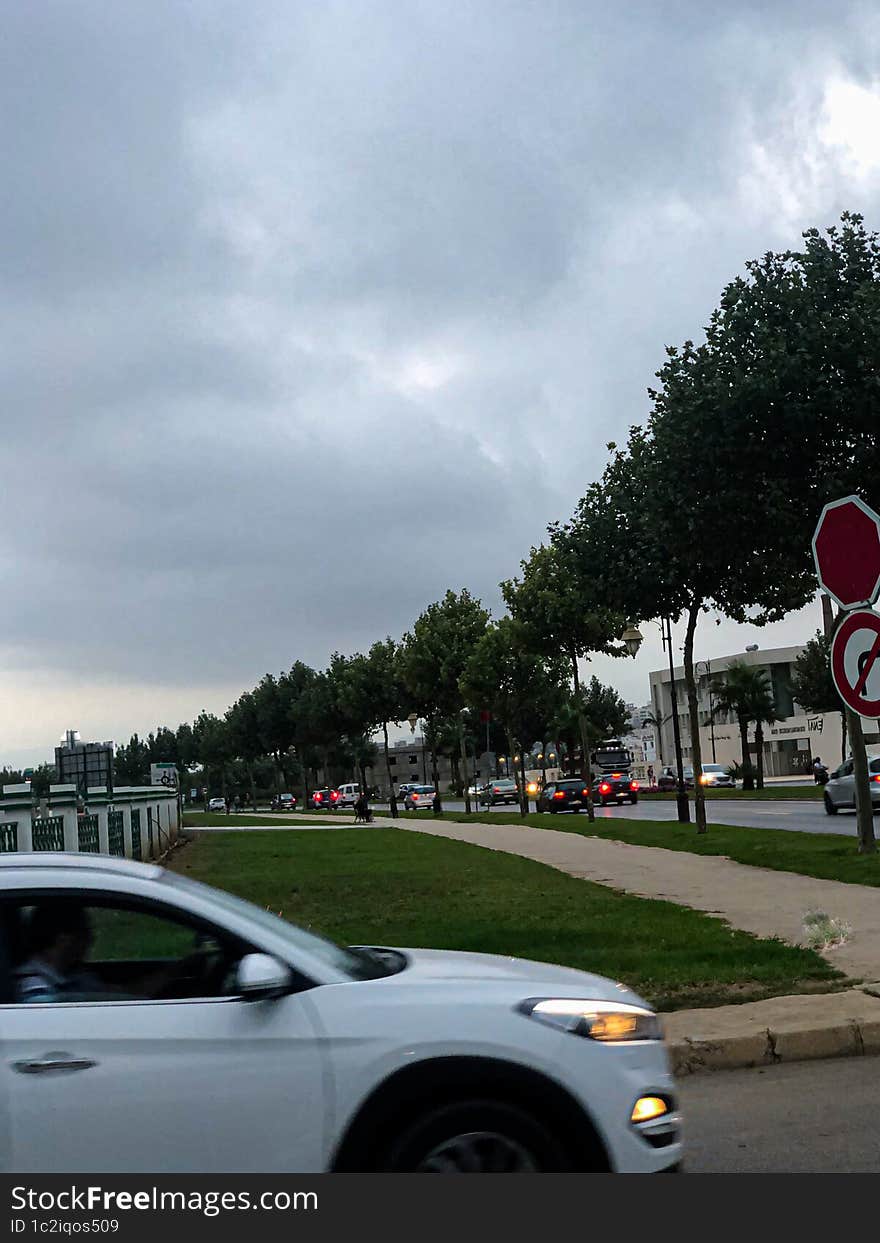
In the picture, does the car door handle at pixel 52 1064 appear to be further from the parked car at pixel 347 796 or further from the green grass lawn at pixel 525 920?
the parked car at pixel 347 796

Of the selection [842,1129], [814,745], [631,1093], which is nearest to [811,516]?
[842,1129]

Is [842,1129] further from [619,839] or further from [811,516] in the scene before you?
[619,839]

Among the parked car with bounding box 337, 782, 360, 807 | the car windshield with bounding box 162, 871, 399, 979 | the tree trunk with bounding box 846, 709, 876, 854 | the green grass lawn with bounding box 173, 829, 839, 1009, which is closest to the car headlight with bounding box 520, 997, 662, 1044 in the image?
the car windshield with bounding box 162, 871, 399, 979

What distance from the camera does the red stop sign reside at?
1004 centimetres

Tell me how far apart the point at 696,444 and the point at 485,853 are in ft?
35.7

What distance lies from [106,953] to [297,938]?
2.16ft

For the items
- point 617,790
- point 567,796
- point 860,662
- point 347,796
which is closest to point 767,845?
point 860,662

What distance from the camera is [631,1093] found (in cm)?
435

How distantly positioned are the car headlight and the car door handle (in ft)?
4.55

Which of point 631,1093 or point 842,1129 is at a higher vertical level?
point 631,1093

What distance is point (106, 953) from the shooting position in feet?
15.2

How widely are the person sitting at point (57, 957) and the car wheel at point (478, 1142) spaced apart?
1154mm

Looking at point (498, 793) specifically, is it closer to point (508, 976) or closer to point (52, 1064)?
point (508, 976)

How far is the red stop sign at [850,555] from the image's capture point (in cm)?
1004
